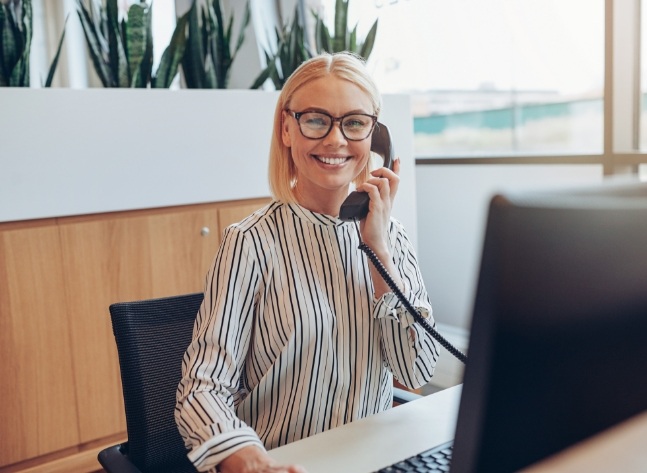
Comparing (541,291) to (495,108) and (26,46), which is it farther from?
(495,108)


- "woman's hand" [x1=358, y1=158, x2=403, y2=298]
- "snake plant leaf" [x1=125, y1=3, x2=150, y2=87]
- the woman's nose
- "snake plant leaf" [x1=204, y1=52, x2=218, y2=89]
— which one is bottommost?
"woman's hand" [x1=358, y1=158, x2=403, y2=298]

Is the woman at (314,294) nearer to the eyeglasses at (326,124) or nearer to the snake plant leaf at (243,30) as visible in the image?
the eyeglasses at (326,124)

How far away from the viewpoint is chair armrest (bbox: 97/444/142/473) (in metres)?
1.17

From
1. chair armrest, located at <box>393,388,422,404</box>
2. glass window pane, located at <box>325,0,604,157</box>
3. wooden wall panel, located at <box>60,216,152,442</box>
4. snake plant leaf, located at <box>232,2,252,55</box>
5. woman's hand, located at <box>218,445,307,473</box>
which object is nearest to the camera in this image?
woman's hand, located at <box>218,445,307,473</box>

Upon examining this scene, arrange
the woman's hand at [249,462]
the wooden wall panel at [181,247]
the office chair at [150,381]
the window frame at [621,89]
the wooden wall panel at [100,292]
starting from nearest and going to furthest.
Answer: the woman's hand at [249,462], the office chair at [150,381], the wooden wall panel at [100,292], the wooden wall panel at [181,247], the window frame at [621,89]

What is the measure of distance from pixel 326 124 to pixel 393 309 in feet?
1.16

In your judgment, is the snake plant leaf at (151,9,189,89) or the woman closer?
the woman

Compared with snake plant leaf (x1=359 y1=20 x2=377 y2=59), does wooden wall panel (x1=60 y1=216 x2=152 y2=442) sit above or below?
below

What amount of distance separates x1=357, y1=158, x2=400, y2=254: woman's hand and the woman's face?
0.05 metres

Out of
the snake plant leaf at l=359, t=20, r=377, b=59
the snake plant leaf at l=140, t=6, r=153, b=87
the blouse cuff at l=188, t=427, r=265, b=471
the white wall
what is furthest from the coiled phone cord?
the white wall

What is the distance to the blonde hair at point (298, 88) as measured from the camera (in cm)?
125

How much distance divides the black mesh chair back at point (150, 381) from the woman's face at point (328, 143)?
0.39 m

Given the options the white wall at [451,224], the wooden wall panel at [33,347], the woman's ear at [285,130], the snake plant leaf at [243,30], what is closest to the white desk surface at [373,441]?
the woman's ear at [285,130]

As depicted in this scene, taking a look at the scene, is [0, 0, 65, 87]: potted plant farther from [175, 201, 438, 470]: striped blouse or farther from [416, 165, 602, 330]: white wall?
[416, 165, 602, 330]: white wall
